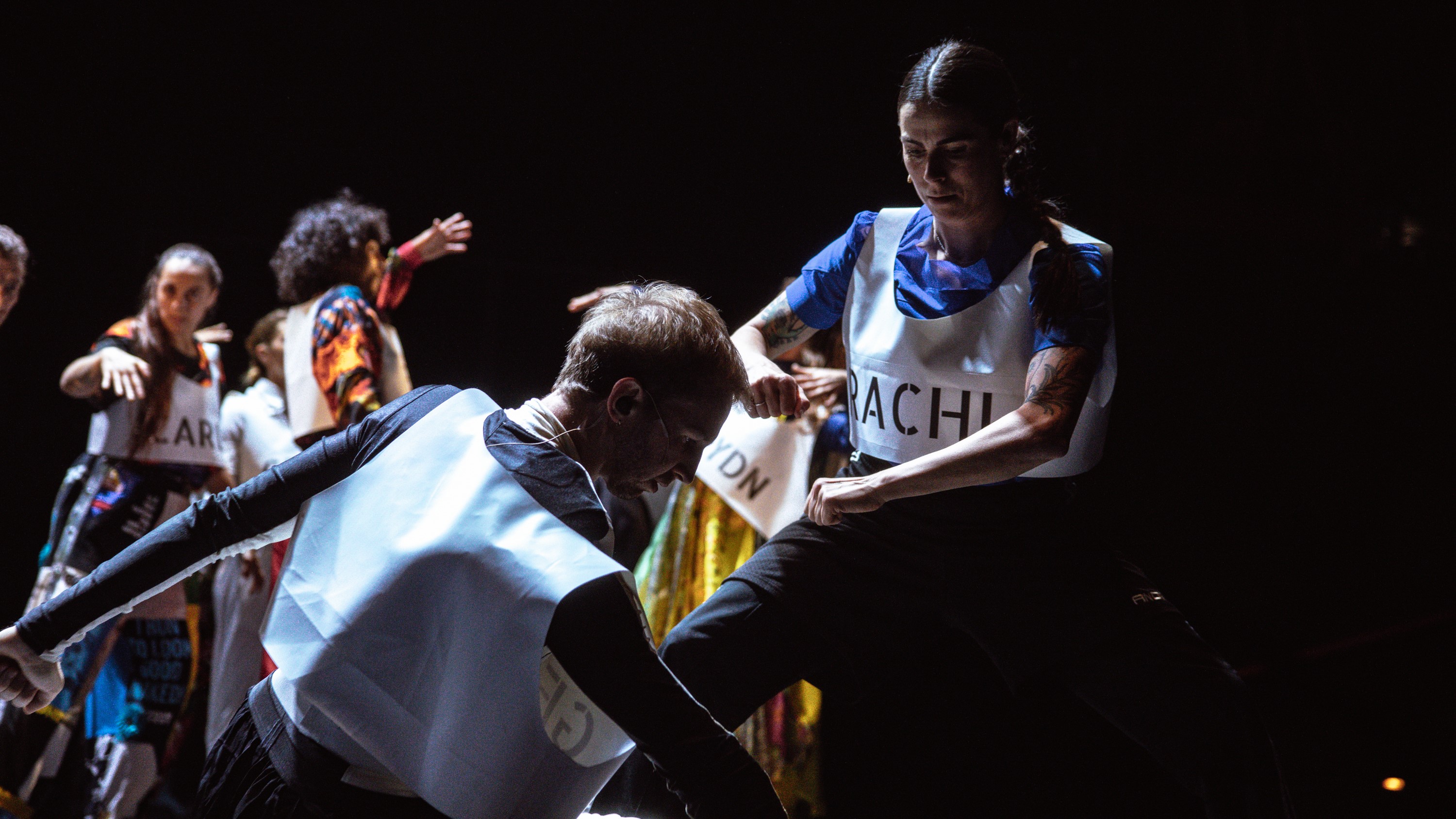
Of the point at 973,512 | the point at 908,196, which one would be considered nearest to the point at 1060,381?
the point at 973,512

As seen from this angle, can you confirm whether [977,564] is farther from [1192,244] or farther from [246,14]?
[246,14]

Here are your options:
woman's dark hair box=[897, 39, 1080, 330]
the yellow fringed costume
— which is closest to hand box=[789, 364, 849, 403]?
the yellow fringed costume

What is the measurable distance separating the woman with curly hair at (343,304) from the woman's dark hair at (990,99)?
5.90ft

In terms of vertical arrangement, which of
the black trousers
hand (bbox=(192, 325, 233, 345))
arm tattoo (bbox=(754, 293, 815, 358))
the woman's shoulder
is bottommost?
the black trousers

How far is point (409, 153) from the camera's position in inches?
141

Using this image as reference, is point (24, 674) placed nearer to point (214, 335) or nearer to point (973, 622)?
point (973, 622)

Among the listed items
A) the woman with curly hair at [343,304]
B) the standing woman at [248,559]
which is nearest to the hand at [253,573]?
the standing woman at [248,559]

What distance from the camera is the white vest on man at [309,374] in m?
3.03

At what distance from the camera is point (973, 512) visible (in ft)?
5.50

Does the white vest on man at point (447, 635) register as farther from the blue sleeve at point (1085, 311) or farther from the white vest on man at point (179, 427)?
the white vest on man at point (179, 427)

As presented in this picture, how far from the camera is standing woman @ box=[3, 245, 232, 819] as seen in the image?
2799 mm

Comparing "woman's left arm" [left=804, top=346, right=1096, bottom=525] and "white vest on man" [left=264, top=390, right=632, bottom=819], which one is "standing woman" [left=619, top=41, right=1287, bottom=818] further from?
"white vest on man" [left=264, top=390, right=632, bottom=819]

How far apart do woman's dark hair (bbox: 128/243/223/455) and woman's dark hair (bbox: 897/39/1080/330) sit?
2.34m

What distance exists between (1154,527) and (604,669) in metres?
2.74
